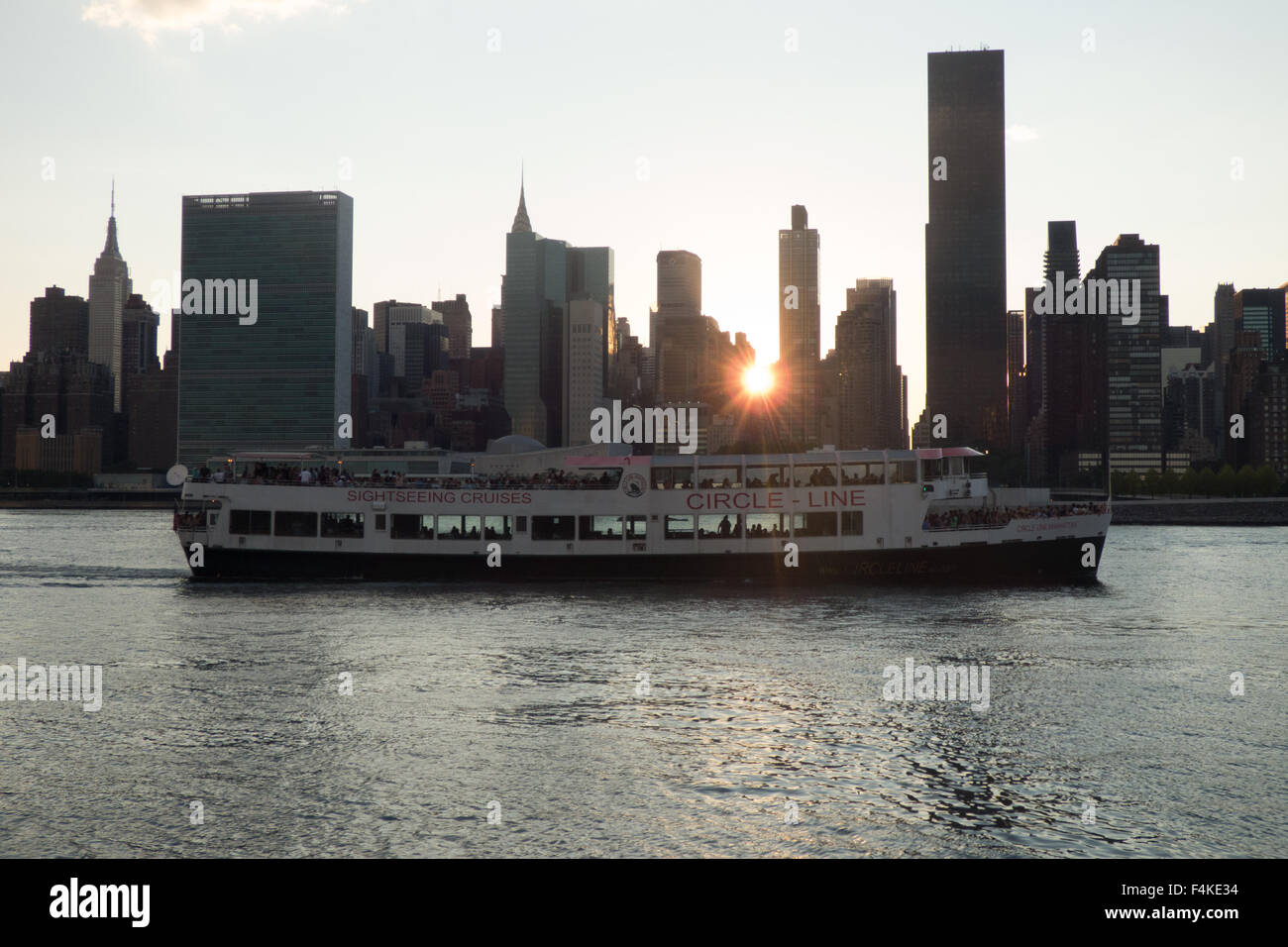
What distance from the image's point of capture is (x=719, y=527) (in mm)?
58156

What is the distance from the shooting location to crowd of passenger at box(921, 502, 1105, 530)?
57156mm

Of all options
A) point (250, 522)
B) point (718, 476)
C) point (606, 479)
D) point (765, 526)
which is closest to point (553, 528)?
point (606, 479)

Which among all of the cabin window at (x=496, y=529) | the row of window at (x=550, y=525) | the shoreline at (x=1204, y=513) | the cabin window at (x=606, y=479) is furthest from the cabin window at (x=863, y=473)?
the shoreline at (x=1204, y=513)

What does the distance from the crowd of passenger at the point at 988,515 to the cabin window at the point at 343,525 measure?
33277 mm

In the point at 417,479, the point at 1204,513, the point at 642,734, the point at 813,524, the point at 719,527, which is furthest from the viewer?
the point at 1204,513

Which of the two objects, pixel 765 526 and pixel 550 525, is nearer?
pixel 765 526

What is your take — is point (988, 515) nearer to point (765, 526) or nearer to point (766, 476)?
point (765, 526)

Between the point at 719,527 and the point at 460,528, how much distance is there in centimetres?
1543

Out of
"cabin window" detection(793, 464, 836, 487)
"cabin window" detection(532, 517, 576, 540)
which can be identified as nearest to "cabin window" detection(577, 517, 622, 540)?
"cabin window" detection(532, 517, 576, 540)

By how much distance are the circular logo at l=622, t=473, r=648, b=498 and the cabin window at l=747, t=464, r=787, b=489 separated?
611 centimetres

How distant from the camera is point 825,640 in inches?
1506

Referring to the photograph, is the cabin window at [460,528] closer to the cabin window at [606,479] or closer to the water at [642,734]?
the cabin window at [606,479]

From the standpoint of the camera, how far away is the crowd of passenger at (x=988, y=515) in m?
57.2
